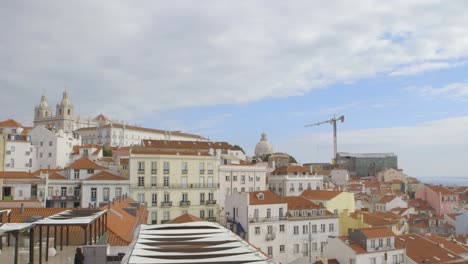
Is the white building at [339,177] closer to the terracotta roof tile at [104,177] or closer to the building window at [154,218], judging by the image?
the building window at [154,218]

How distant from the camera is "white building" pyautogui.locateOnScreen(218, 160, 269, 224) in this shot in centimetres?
6106

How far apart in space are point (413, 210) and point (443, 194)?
1037 centimetres

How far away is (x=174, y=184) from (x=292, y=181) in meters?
22.5

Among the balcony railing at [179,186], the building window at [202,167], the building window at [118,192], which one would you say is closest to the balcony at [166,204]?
the balcony railing at [179,186]

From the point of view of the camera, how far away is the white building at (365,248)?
4147cm

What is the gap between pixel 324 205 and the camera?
57.1 meters

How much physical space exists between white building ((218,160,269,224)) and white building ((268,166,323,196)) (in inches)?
202

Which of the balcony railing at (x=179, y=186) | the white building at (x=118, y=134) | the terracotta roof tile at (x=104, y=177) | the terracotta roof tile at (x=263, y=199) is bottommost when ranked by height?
the terracotta roof tile at (x=263, y=199)

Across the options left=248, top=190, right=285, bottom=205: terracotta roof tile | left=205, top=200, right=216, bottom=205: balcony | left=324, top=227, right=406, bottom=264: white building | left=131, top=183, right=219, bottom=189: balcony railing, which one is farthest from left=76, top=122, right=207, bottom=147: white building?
left=324, top=227, right=406, bottom=264: white building

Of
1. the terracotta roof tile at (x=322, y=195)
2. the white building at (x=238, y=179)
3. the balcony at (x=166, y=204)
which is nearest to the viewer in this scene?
the balcony at (x=166, y=204)

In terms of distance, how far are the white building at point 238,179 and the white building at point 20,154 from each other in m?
38.2

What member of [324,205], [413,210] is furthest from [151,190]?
[413,210]

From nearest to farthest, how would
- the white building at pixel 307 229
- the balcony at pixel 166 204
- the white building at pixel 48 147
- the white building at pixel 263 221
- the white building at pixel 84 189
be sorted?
the white building at pixel 263 221 < the white building at pixel 307 229 < the white building at pixel 84 189 < the balcony at pixel 166 204 < the white building at pixel 48 147

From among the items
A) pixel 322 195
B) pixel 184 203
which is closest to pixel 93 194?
pixel 184 203
